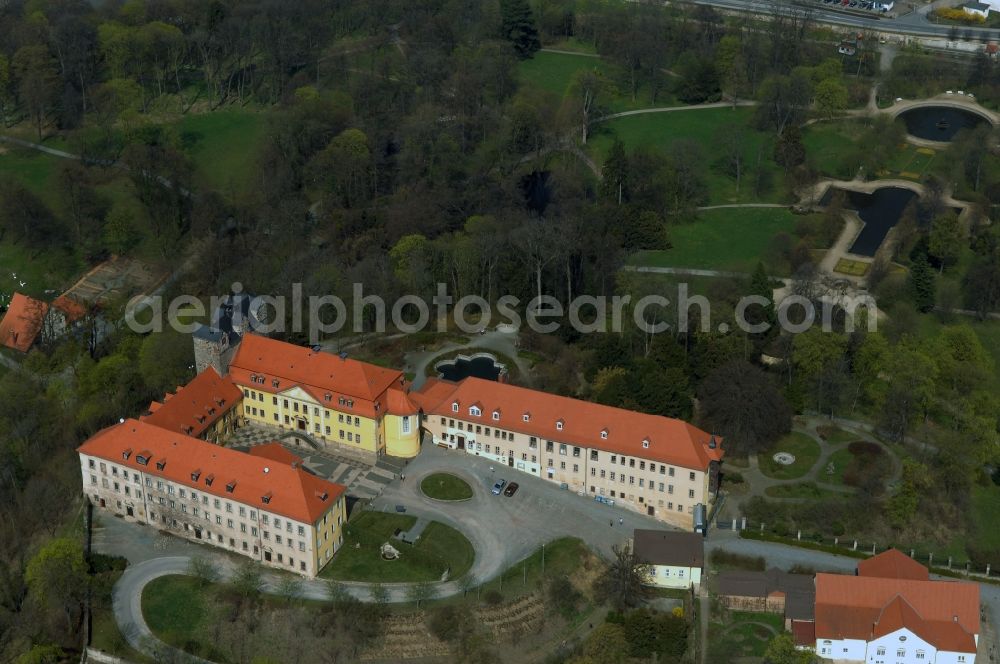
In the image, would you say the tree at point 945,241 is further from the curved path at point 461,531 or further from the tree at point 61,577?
the tree at point 61,577

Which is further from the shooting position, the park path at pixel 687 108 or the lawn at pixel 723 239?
the park path at pixel 687 108

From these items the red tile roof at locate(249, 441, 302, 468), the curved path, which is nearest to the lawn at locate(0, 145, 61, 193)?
the red tile roof at locate(249, 441, 302, 468)

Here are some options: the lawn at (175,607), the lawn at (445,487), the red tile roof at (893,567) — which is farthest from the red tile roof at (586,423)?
the lawn at (175,607)

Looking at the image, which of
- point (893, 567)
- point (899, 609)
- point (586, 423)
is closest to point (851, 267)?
point (586, 423)

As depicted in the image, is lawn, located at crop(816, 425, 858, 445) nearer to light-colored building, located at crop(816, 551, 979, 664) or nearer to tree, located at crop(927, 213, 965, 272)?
light-colored building, located at crop(816, 551, 979, 664)

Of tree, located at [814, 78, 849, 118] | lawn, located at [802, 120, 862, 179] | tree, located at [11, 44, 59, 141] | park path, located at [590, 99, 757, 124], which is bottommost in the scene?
lawn, located at [802, 120, 862, 179]

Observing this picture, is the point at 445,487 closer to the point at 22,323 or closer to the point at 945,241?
the point at 22,323
